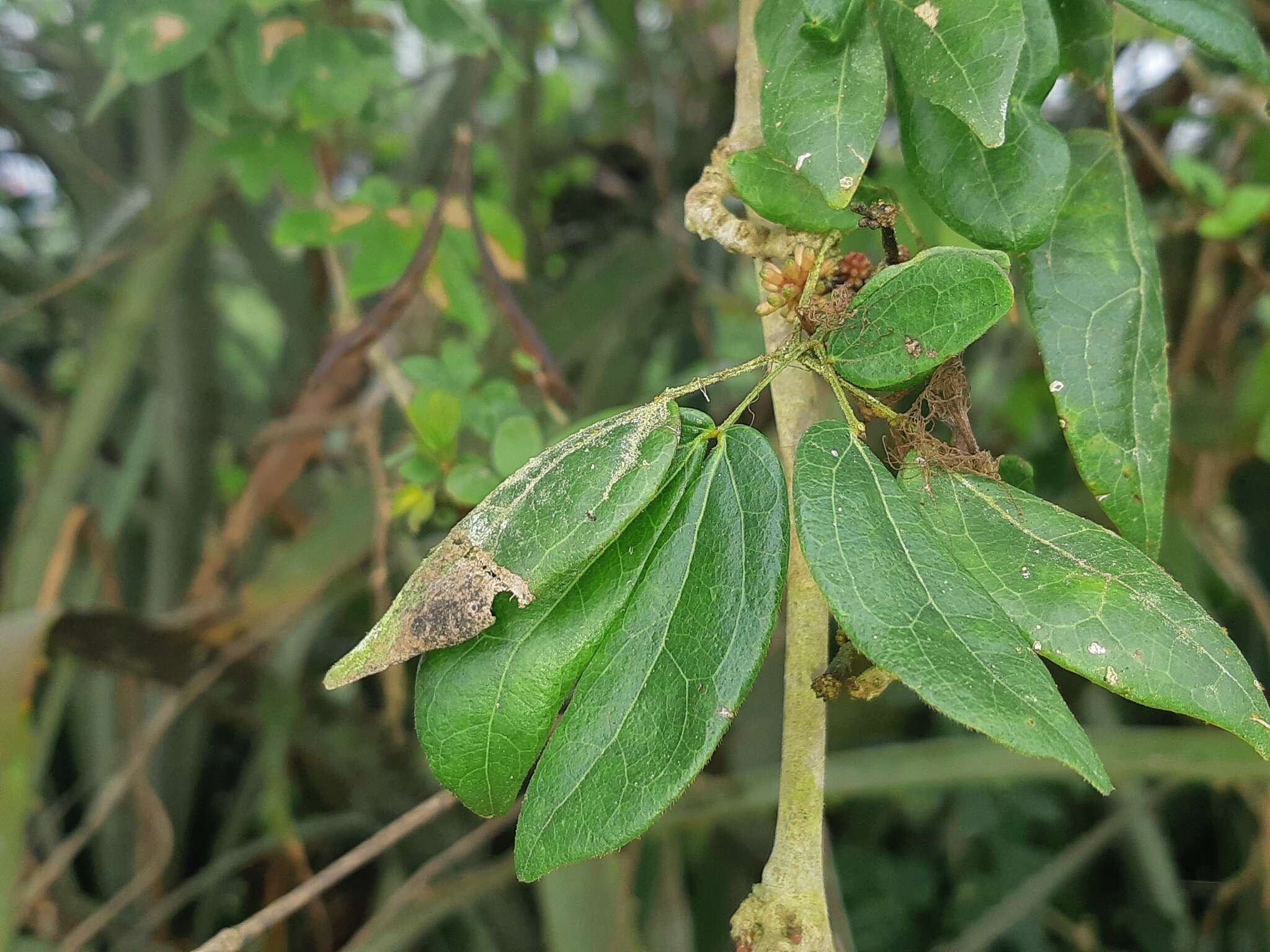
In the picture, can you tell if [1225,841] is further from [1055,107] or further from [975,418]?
[1055,107]

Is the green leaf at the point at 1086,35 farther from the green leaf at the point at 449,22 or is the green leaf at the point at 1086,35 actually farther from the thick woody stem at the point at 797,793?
→ the green leaf at the point at 449,22

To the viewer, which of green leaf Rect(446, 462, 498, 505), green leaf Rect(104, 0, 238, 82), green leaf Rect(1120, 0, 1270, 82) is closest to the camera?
green leaf Rect(1120, 0, 1270, 82)

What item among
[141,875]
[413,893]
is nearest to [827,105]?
[413,893]

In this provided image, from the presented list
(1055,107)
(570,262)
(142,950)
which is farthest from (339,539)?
(1055,107)

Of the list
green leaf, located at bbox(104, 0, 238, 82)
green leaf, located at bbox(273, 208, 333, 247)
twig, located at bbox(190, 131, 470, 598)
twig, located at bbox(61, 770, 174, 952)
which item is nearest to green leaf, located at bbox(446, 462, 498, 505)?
twig, located at bbox(190, 131, 470, 598)

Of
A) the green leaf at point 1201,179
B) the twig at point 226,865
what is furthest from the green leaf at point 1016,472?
the twig at point 226,865

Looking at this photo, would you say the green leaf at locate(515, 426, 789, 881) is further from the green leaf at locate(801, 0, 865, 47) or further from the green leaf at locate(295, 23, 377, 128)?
the green leaf at locate(295, 23, 377, 128)

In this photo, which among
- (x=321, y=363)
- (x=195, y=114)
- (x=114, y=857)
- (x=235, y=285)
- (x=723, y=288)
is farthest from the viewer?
(x=235, y=285)
